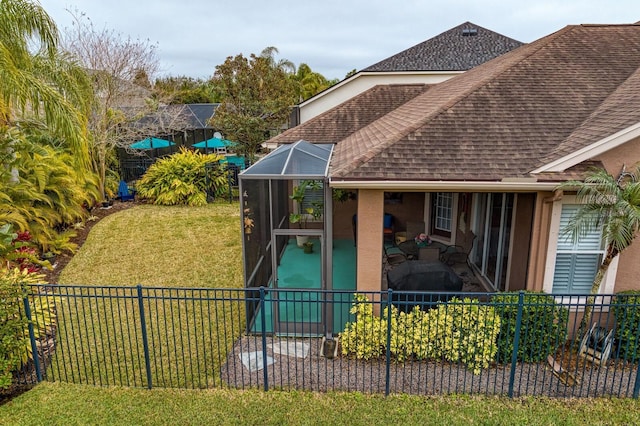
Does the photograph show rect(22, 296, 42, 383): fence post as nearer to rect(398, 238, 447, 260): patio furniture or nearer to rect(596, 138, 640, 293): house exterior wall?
rect(398, 238, 447, 260): patio furniture

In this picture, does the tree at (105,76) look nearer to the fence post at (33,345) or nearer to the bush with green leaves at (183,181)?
the bush with green leaves at (183,181)

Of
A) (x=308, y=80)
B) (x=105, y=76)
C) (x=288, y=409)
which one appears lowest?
(x=288, y=409)

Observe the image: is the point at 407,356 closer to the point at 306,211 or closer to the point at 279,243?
the point at 279,243

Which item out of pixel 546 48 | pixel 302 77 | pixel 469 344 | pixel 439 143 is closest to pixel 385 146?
pixel 439 143

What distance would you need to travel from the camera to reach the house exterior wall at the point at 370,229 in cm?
809

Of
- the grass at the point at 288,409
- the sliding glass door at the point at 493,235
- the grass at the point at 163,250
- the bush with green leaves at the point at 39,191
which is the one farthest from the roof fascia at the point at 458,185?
the bush with green leaves at the point at 39,191

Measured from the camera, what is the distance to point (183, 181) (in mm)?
20203

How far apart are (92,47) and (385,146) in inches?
664

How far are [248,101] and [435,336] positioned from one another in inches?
687

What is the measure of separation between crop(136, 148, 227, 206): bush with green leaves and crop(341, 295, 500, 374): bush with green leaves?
547 inches

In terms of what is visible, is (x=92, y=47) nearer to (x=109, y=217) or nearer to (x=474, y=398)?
(x=109, y=217)

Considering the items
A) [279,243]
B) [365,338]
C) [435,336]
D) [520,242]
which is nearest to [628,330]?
[520,242]

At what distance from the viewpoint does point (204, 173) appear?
67.4 feet

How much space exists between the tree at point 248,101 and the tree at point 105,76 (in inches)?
162
